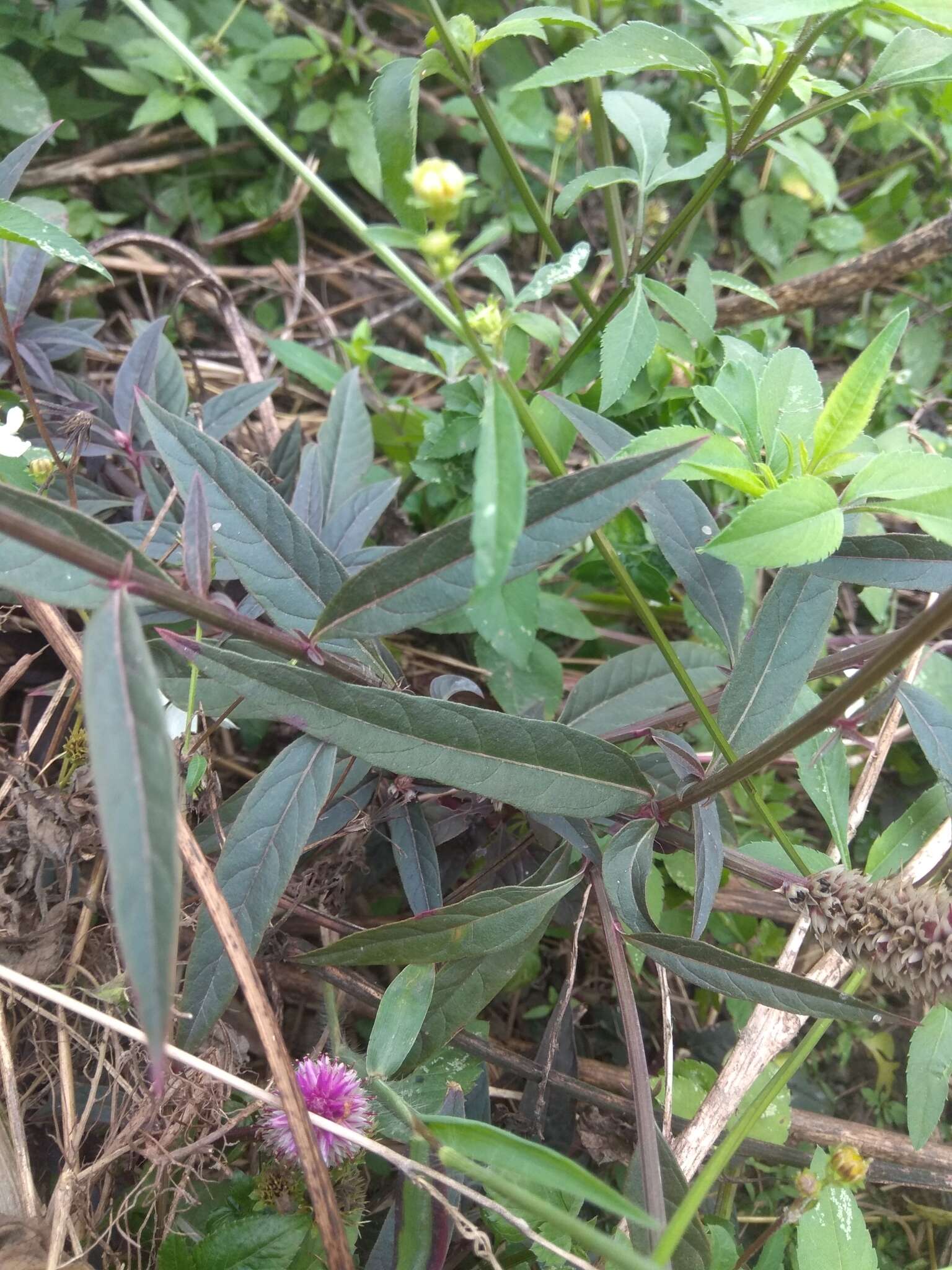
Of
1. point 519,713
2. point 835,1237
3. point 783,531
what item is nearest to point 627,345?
point 783,531

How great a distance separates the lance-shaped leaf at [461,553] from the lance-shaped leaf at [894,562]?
1.01 ft

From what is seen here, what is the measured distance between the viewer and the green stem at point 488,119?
1018 millimetres

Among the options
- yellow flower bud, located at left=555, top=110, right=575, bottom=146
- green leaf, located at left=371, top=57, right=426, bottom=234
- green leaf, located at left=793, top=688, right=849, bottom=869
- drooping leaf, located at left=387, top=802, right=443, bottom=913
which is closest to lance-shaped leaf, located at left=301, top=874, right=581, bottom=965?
drooping leaf, located at left=387, top=802, right=443, bottom=913

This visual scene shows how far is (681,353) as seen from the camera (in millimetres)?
1409

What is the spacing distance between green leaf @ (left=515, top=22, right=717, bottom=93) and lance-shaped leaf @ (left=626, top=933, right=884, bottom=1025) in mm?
996

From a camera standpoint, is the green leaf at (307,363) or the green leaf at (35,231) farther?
the green leaf at (307,363)

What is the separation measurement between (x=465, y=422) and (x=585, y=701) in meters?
0.52

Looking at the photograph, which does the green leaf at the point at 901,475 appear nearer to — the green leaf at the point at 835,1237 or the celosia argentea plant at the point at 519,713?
the celosia argentea plant at the point at 519,713

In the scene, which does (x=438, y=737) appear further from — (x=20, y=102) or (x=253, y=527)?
(x=20, y=102)

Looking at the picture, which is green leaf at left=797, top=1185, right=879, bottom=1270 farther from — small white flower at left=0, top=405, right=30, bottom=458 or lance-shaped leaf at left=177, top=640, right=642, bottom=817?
small white flower at left=0, top=405, right=30, bottom=458

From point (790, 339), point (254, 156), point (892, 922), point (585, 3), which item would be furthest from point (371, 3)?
point (892, 922)

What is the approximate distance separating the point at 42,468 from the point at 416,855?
762 mm

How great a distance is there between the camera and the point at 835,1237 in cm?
102

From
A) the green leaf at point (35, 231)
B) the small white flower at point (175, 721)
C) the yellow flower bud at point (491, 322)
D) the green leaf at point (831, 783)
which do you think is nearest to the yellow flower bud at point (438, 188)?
the yellow flower bud at point (491, 322)
